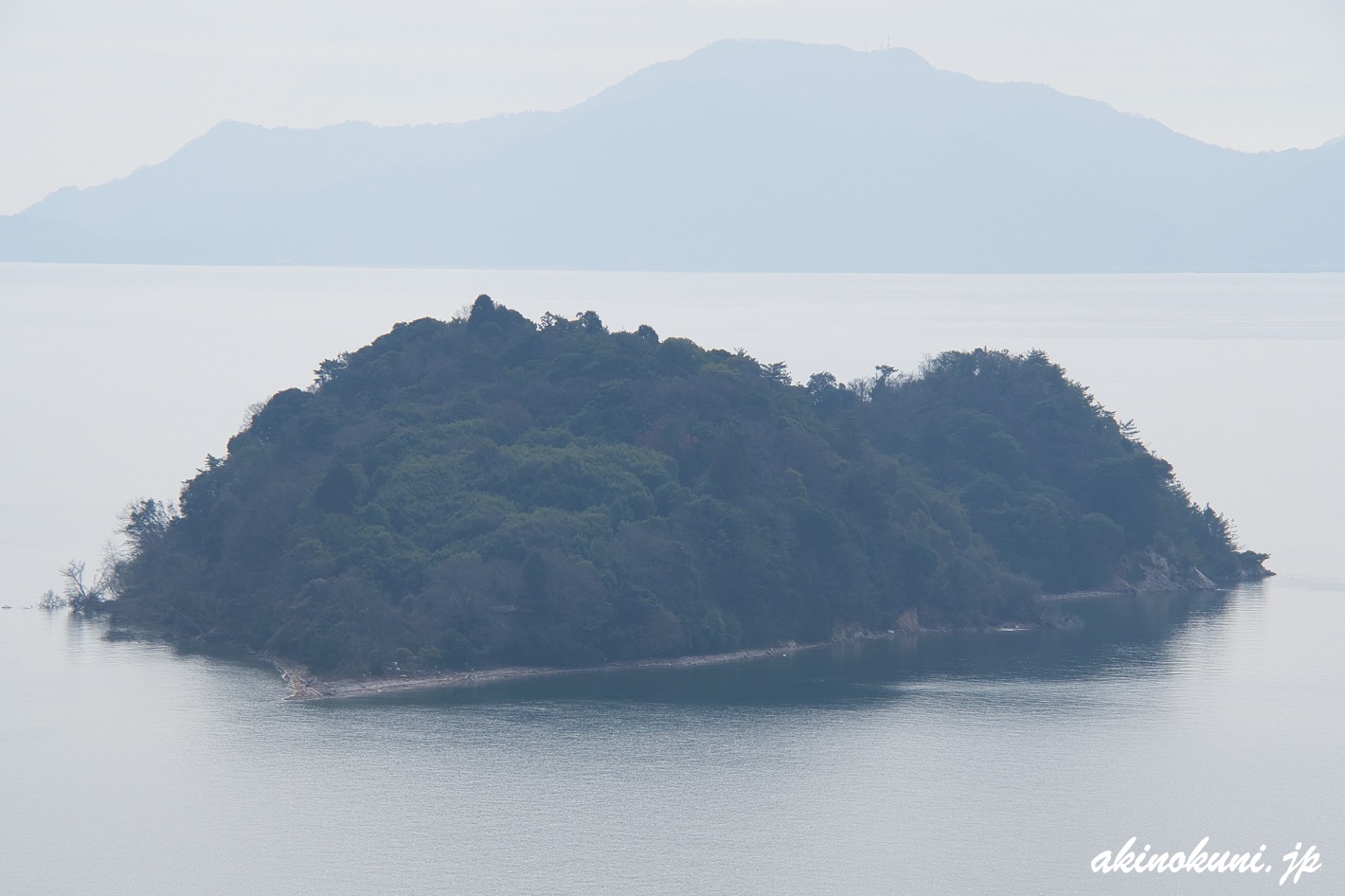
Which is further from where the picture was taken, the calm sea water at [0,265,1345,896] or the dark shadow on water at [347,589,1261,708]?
the dark shadow on water at [347,589,1261,708]

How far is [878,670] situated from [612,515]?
10.3 metres

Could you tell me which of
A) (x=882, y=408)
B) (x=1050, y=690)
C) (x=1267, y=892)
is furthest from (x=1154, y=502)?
(x=1267, y=892)

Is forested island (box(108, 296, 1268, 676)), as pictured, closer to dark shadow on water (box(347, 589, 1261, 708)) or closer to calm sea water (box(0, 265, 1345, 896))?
dark shadow on water (box(347, 589, 1261, 708))

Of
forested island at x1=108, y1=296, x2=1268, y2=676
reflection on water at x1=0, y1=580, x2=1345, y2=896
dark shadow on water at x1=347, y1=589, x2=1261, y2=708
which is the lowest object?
reflection on water at x1=0, y1=580, x2=1345, y2=896

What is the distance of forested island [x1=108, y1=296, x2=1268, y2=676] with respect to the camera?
54000 mm

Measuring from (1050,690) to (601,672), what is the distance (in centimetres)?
1366

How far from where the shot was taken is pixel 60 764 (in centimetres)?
4247

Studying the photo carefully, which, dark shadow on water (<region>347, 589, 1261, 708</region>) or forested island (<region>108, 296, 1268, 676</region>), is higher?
forested island (<region>108, 296, 1268, 676</region>)

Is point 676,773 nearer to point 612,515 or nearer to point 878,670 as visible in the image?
point 878,670

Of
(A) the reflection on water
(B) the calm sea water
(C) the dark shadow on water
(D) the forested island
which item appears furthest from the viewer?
(D) the forested island

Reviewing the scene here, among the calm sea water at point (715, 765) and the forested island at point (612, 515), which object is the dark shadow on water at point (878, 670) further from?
the forested island at point (612, 515)

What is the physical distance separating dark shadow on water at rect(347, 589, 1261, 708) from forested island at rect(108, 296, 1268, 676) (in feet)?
4.84

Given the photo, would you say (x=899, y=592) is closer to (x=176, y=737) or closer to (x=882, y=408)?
(x=882, y=408)

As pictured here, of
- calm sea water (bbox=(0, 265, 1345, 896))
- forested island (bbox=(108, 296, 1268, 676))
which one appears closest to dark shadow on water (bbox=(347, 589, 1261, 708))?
calm sea water (bbox=(0, 265, 1345, 896))
